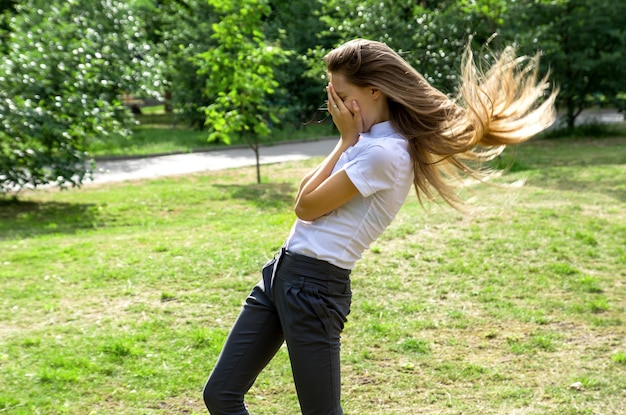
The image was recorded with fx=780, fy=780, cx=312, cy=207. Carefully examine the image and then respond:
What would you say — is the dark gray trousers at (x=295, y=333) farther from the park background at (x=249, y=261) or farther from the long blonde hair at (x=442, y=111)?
the park background at (x=249, y=261)

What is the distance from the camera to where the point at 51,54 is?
1161cm

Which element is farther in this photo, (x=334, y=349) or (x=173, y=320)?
(x=173, y=320)

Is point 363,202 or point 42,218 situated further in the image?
point 42,218

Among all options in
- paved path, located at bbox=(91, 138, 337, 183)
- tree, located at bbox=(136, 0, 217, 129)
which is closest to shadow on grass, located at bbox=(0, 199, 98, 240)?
paved path, located at bbox=(91, 138, 337, 183)

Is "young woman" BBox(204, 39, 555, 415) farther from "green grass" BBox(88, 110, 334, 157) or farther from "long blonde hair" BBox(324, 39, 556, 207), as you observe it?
"green grass" BBox(88, 110, 334, 157)

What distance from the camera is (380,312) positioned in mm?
5867

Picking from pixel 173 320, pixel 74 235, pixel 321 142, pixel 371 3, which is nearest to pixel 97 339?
pixel 173 320

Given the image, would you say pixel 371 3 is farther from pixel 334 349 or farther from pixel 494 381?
pixel 334 349

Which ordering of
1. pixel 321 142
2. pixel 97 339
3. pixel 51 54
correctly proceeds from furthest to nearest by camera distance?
pixel 321 142 → pixel 51 54 → pixel 97 339

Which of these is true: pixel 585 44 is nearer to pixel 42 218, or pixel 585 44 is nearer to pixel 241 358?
pixel 42 218

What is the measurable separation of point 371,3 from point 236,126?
5790 millimetres

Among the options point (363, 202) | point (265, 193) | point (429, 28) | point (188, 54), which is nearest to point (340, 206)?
point (363, 202)

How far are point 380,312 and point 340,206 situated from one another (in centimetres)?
330

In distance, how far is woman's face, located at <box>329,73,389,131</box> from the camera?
8.95 ft
